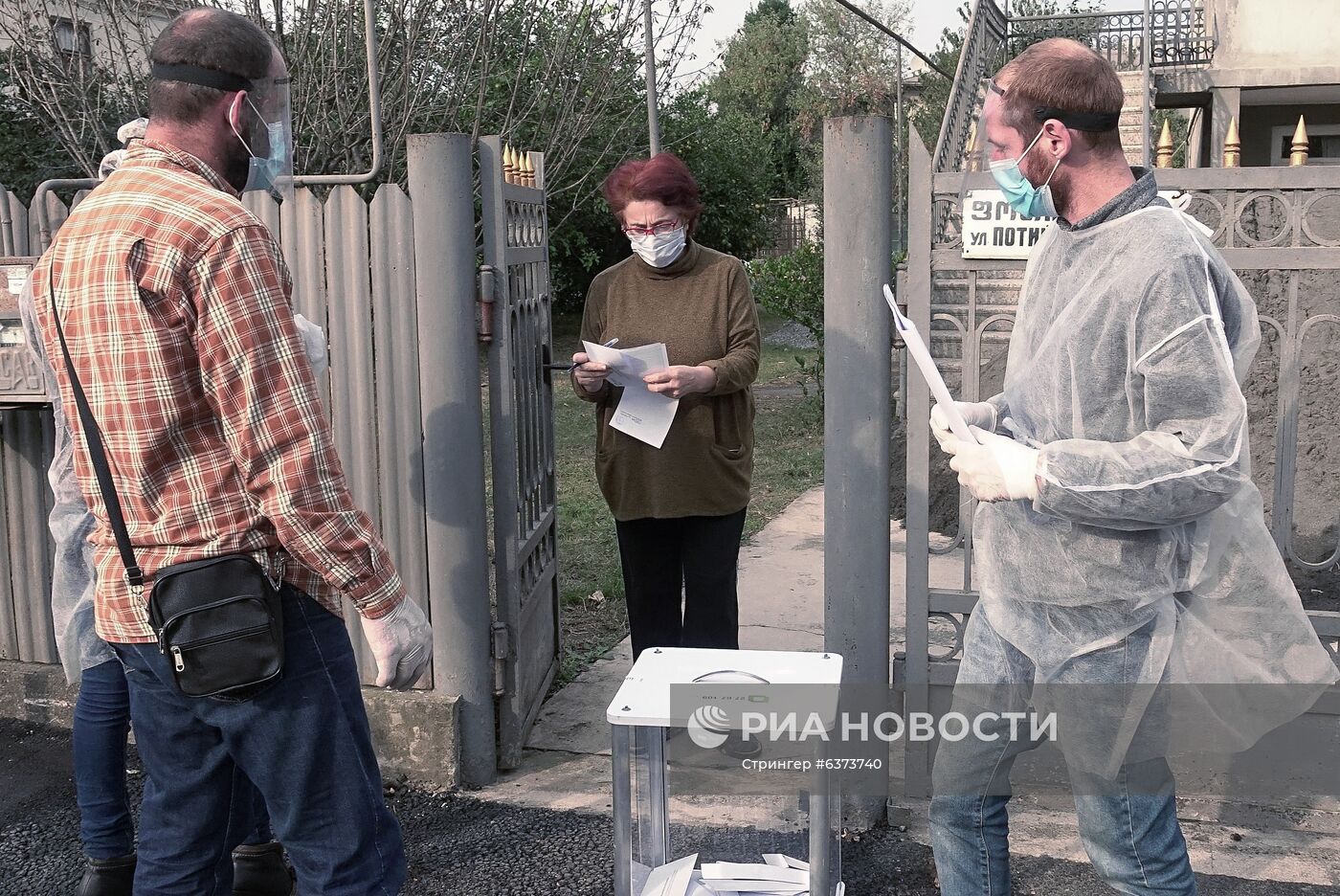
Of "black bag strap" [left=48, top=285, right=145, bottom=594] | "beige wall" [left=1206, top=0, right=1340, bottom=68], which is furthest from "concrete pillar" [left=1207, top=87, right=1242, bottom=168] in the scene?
"black bag strap" [left=48, top=285, right=145, bottom=594]

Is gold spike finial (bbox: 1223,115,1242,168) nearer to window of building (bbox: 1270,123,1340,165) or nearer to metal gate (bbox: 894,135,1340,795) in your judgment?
metal gate (bbox: 894,135,1340,795)

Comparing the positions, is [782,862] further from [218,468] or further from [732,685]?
[218,468]

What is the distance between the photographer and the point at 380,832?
232cm

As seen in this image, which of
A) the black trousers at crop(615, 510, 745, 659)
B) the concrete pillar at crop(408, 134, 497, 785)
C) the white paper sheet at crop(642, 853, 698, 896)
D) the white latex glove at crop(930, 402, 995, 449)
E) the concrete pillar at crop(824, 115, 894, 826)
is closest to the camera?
the white latex glove at crop(930, 402, 995, 449)

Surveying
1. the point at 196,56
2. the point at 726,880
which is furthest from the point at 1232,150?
the point at 196,56

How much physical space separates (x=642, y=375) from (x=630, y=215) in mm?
515

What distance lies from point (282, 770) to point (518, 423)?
2.09 m

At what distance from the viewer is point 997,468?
7.35 feet

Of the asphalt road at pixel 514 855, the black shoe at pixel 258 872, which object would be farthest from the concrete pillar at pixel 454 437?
the black shoe at pixel 258 872

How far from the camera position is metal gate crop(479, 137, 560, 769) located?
388 cm

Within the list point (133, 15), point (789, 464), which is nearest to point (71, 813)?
point (133, 15)

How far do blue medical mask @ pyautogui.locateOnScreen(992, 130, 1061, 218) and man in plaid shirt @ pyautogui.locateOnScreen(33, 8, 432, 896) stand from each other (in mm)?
1335

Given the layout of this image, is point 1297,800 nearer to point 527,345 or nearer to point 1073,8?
point 527,345

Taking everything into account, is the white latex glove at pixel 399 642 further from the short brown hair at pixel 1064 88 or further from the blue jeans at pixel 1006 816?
the short brown hair at pixel 1064 88
